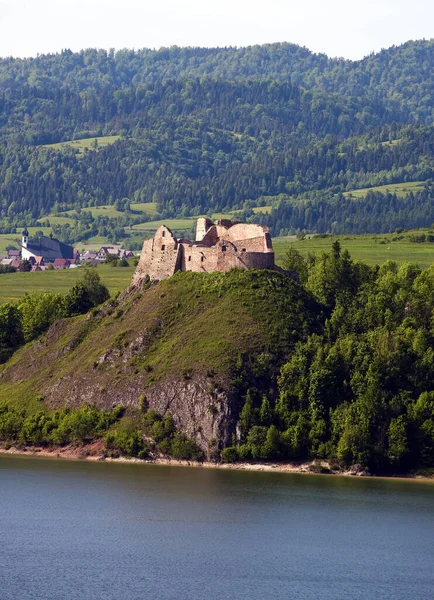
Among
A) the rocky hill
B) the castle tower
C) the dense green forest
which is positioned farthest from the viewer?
the castle tower

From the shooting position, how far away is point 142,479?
113 meters

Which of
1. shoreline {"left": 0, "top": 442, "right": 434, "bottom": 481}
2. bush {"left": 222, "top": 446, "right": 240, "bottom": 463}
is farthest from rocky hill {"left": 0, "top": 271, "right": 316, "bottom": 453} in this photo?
shoreline {"left": 0, "top": 442, "right": 434, "bottom": 481}

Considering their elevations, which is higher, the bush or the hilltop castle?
the hilltop castle

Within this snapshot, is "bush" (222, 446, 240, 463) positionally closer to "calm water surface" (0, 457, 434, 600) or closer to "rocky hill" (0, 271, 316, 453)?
"rocky hill" (0, 271, 316, 453)

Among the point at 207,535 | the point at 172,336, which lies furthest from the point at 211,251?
the point at 207,535

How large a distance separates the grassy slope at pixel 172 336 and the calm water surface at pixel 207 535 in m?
12.6

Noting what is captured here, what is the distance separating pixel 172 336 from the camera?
13575cm

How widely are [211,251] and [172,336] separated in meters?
11.4

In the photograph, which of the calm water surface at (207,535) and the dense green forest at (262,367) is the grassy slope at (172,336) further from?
the calm water surface at (207,535)

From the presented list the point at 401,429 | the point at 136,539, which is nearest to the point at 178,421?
the point at 401,429

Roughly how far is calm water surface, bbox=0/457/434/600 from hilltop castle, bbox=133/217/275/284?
28.0 meters

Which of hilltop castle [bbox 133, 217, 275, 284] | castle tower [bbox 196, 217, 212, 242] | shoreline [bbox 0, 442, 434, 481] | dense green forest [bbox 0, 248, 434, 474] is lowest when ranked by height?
shoreline [bbox 0, 442, 434, 481]

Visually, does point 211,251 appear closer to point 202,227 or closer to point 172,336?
point 202,227

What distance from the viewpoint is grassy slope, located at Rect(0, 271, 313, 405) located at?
130 m
